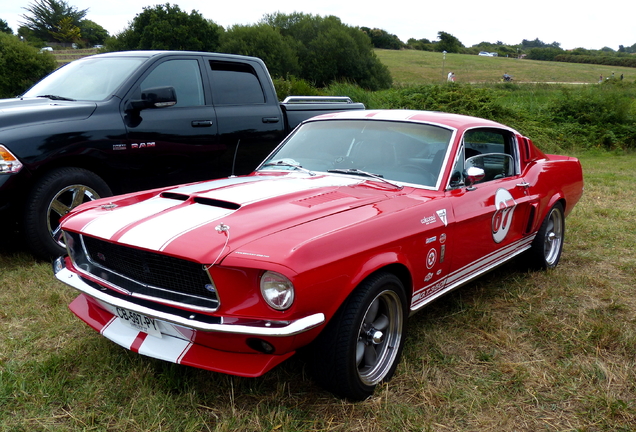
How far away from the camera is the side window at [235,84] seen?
553 cm

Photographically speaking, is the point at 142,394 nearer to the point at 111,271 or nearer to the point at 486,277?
the point at 111,271

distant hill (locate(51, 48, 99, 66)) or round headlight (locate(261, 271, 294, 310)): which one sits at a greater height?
round headlight (locate(261, 271, 294, 310))

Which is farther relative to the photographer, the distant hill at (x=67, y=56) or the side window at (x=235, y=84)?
the distant hill at (x=67, y=56)

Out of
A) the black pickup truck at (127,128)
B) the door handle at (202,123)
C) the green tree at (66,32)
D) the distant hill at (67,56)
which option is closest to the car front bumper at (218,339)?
the black pickup truck at (127,128)

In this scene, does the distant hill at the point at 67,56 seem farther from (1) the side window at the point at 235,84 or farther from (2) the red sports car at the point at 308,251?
(2) the red sports car at the point at 308,251

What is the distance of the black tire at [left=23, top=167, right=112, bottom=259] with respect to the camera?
419cm

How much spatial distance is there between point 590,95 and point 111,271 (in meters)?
17.4

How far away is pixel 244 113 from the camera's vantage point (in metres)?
5.62

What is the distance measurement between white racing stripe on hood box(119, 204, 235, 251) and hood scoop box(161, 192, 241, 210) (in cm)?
6

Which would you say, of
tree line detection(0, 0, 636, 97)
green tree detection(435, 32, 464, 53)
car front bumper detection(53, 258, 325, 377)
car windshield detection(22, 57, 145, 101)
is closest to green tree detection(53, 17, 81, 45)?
tree line detection(0, 0, 636, 97)

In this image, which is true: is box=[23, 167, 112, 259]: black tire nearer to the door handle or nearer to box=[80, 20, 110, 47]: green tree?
the door handle

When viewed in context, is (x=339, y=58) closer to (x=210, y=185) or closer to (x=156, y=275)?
(x=210, y=185)

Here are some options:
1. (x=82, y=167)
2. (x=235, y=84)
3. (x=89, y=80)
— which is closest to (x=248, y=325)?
(x=82, y=167)

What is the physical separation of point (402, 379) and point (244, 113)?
361cm
